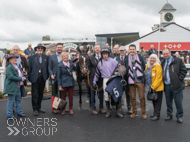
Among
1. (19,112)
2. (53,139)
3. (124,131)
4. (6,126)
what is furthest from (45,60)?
(124,131)

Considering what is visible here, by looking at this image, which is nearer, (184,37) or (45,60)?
(45,60)

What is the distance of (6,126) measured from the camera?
4926 millimetres

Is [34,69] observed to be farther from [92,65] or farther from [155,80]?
[155,80]

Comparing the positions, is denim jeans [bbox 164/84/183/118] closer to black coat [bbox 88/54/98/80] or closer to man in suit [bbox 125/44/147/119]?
man in suit [bbox 125/44/147/119]

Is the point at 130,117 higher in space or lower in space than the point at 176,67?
lower

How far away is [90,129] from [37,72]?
2.62 metres

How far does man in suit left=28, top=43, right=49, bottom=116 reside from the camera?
19.8 ft

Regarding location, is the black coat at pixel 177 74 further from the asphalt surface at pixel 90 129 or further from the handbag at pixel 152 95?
the asphalt surface at pixel 90 129

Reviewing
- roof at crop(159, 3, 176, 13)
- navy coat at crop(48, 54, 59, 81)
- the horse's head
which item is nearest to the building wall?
roof at crop(159, 3, 176, 13)

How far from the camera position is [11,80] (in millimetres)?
5527

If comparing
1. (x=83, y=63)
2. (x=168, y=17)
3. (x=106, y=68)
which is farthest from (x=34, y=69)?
(x=168, y=17)

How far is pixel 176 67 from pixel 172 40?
2962 centimetres

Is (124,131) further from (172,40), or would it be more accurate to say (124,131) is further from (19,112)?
(172,40)

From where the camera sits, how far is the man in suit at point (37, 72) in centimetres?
605
